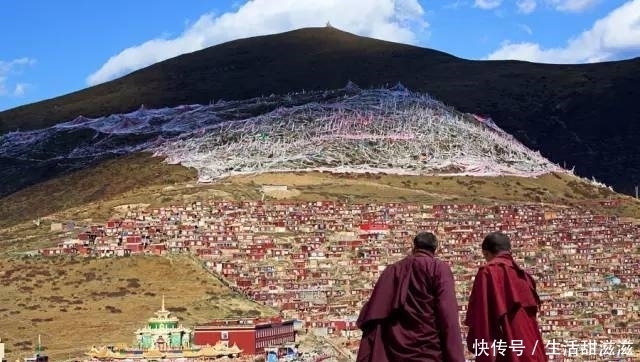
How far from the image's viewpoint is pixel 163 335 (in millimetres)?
43531

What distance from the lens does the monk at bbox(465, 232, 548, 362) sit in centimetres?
936

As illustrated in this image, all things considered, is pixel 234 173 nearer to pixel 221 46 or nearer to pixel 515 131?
pixel 515 131

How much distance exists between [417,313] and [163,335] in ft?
115

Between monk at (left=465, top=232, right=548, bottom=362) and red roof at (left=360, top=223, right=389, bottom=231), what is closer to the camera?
monk at (left=465, top=232, right=548, bottom=362)

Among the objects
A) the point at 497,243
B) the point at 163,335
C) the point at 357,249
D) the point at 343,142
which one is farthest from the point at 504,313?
the point at 343,142

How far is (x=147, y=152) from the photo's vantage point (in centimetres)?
10881

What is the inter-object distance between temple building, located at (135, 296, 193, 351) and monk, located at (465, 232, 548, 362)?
3446cm

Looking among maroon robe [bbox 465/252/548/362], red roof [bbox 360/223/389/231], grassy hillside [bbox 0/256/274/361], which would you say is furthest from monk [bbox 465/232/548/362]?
red roof [bbox 360/223/389/231]

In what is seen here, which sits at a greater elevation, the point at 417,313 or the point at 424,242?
the point at 424,242

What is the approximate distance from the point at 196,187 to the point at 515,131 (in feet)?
208

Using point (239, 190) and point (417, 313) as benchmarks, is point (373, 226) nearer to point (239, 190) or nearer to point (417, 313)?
point (239, 190)

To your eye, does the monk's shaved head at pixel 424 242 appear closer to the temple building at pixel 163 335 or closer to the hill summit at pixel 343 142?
the temple building at pixel 163 335

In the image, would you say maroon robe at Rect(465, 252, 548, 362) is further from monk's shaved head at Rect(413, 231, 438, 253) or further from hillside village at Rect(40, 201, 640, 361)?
hillside village at Rect(40, 201, 640, 361)

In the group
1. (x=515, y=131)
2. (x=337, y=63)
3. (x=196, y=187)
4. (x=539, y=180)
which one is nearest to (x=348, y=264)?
(x=196, y=187)
